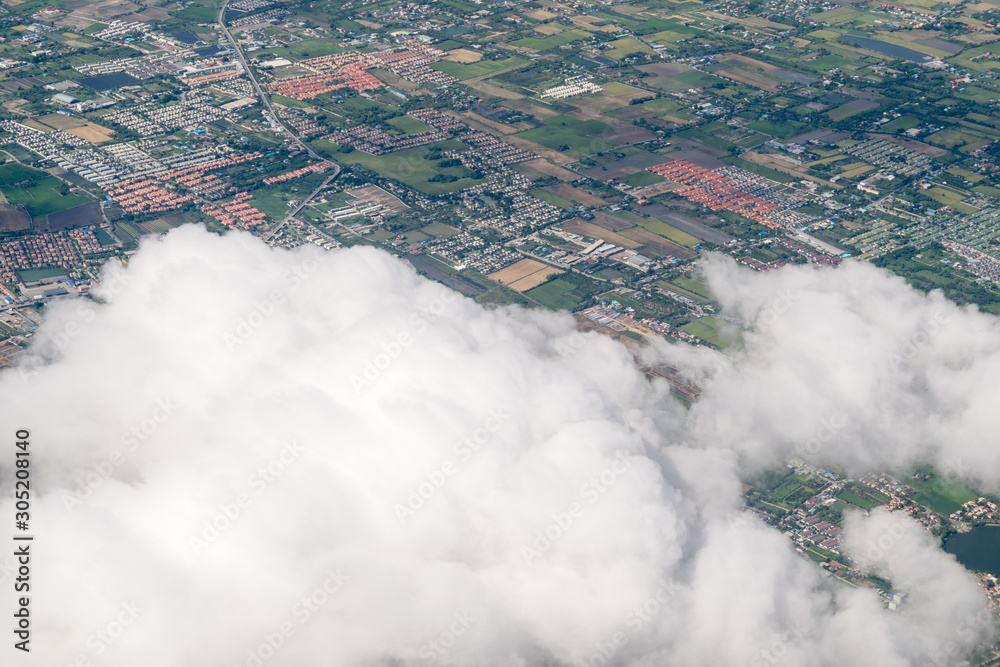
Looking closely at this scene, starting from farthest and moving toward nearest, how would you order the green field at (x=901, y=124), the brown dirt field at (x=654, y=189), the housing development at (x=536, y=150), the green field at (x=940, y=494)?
1. the green field at (x=901, y=124)
2. the brown dirt field at (x=654, y=189)
3. the housing development at (x=536, y=150)
4. the green field at (x=940, y=494)

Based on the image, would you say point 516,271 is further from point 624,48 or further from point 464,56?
point 624,48

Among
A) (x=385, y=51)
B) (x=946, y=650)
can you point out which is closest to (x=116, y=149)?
(x=385, y=51)

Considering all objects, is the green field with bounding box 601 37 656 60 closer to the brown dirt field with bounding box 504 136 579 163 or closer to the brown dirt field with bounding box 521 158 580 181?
the brown dirt field with bounding box 504 136 579 163

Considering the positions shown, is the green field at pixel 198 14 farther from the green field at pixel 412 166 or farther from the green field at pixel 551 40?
the green field at pixel 412 166

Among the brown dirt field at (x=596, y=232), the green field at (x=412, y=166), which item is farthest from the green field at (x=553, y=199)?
the green field at (x=412, y=166)

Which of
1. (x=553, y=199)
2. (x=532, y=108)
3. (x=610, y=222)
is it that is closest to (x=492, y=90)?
(x=532, y=108)

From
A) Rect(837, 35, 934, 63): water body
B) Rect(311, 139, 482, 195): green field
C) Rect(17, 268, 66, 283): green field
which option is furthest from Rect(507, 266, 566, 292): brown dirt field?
Rect(837, 35, 934, 63): water body
